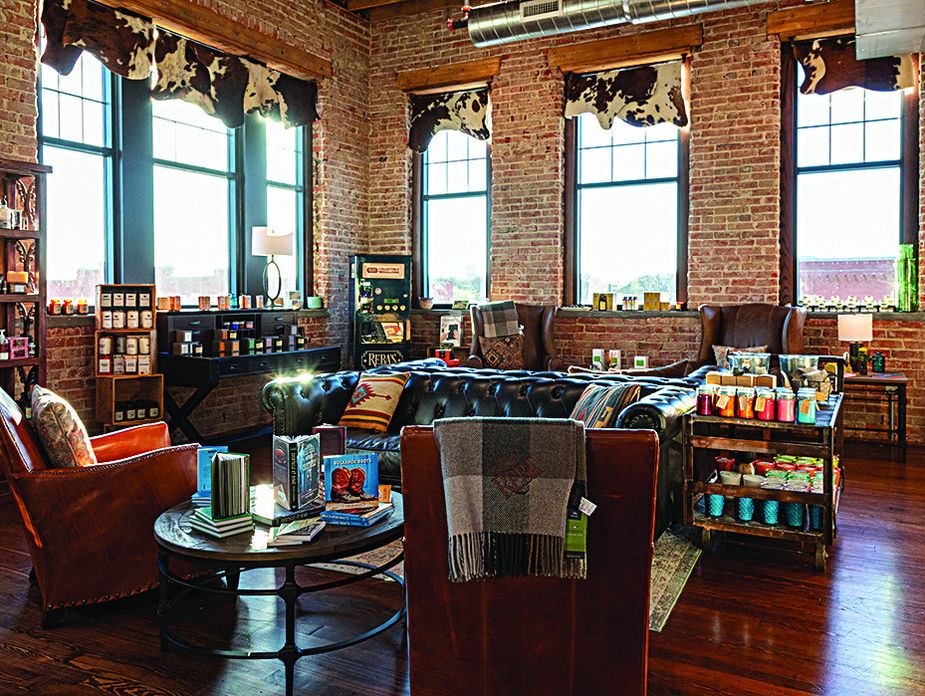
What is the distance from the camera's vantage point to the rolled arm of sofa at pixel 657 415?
3875mm

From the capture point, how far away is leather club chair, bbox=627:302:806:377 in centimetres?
686

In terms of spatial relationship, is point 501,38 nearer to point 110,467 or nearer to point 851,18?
point 851,18

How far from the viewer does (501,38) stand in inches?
282

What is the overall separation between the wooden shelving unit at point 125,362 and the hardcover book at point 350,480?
3.71 metres

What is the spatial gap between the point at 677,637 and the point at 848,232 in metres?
5.56

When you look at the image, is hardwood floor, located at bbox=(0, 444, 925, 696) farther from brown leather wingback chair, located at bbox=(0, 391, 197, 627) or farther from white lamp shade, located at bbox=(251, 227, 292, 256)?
white lamp shade, located at bbox=(251, 227, 292, 256)

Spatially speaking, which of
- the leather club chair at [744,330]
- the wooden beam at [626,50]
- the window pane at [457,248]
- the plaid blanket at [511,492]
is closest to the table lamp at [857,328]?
the leather club chair at [744,330]

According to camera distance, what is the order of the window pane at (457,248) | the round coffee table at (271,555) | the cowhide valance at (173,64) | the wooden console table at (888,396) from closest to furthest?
the round coffee table at (271,555) → the cowhide valance at (173,64) → the wooden console table at (888,396) → the window pane at (457,248)

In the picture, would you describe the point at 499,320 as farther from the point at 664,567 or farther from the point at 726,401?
the point at 664,567

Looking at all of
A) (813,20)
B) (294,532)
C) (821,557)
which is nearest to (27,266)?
(294,532)

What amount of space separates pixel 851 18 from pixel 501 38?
121 inches

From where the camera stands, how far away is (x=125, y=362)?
6.29m

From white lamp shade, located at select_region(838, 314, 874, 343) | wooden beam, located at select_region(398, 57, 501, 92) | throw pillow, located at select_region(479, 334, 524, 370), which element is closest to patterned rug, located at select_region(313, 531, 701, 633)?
white lamp shade, located at select_region(838, 314, 874, 343)

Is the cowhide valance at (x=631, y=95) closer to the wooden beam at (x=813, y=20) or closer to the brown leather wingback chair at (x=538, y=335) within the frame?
the wooden beam at (x=813, y=20)
